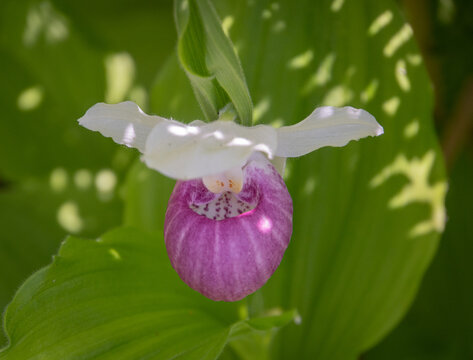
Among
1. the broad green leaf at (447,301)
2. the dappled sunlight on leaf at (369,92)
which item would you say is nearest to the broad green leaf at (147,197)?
the dappled sunlight on leaf at (369,92)

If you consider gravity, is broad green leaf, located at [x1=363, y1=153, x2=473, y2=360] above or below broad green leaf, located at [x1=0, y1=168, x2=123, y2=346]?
below

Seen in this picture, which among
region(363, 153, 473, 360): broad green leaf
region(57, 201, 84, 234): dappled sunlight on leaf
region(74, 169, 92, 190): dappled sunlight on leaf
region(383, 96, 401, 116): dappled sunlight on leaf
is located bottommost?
region(363, 153, 473, 360): broad green leaf

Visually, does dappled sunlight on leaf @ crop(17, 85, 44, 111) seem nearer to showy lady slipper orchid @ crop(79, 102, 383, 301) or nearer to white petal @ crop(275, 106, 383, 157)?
showy lady slipper orchid @ crop(79, 102, 383, 301)

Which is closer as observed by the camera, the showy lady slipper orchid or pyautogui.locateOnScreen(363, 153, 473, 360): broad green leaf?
the showy lady slipper orchid

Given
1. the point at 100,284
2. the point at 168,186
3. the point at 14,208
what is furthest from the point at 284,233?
the point at 14,208

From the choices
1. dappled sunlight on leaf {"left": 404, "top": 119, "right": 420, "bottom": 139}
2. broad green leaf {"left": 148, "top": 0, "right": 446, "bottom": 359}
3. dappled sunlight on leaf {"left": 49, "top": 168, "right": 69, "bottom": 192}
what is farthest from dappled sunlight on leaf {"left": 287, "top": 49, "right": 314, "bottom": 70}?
dappled sunlight on leaf {"left": 49, "top": 168, "right": 69, "bottom": 192}

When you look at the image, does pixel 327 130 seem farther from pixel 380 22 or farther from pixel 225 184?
pixel 380 22

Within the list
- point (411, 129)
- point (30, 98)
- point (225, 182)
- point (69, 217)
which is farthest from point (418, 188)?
point (30, 98)

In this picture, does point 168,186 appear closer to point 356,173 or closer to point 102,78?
point 356,173
